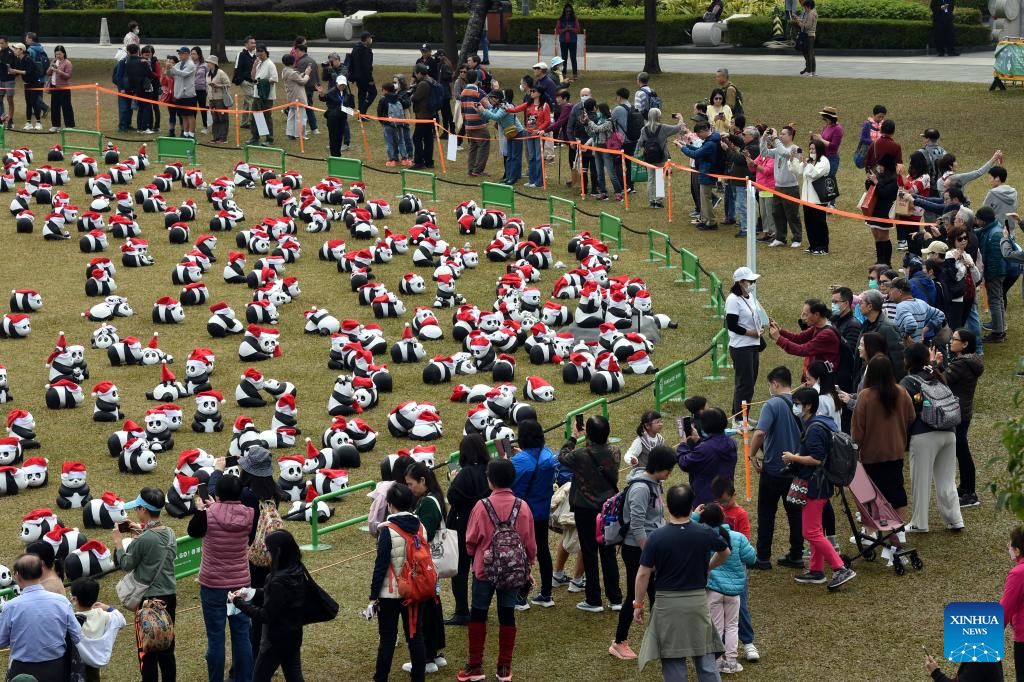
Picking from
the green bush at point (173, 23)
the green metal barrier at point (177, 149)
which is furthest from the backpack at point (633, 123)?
the green bush at point (173, 23)

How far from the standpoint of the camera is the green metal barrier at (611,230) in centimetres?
2694

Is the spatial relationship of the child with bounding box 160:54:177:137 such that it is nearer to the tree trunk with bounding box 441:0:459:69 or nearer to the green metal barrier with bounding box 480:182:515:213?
the tree trunk with bounding box 441:0:459:69

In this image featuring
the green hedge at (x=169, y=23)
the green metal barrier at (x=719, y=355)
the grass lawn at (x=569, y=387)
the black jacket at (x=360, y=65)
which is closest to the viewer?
the grass lawn at (x=569, y=387)

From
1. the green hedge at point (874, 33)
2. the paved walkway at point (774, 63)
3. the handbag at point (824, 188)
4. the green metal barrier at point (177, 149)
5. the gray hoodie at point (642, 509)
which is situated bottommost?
the gray hoodie at point (642, 509)

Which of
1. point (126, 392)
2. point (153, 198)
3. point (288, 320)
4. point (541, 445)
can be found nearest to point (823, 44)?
point (153, 198)

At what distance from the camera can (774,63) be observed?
43594mm

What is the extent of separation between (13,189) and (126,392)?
1282 centimetres

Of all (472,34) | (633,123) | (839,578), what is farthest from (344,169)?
(839,578)

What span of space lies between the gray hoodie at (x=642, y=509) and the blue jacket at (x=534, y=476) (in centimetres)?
95

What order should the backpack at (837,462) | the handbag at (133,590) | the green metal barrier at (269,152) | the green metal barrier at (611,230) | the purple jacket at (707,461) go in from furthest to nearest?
the green metal barrier at (269,152) → the green metal barrier at (611,230) → the backpack at (837,462) → the purple jacket at (707,461) → the handbag at (133,590)

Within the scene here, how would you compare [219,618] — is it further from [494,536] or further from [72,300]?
[72,300]

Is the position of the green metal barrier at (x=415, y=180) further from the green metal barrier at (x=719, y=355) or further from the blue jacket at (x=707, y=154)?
the green metal barrier at (x=719, y=355)

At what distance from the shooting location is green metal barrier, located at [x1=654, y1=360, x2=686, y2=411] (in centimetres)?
1783

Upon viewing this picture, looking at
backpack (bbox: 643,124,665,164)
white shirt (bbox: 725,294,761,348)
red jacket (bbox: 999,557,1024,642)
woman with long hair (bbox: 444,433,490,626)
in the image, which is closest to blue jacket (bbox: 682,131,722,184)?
backpack (bbox: 643,124,665,164)
